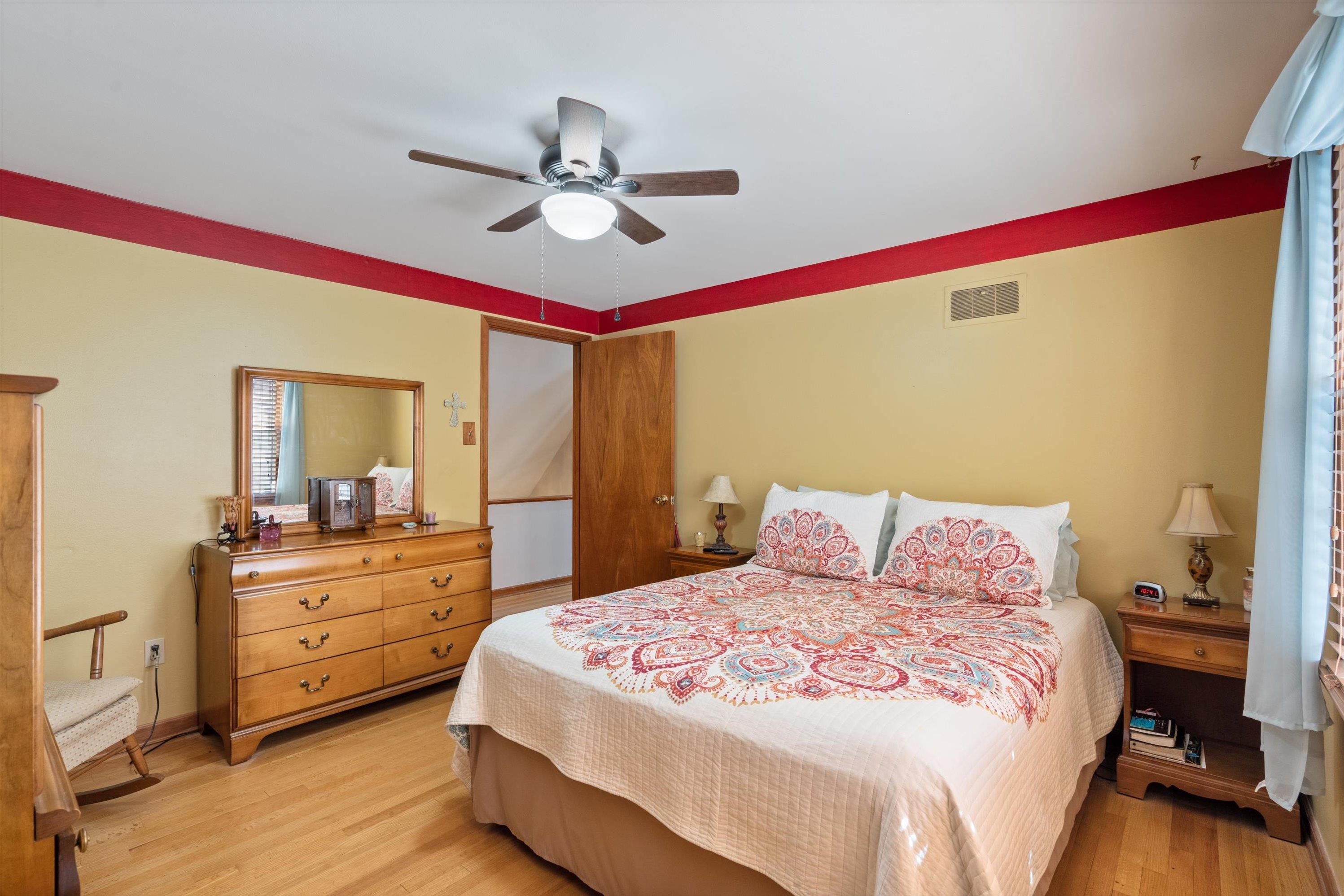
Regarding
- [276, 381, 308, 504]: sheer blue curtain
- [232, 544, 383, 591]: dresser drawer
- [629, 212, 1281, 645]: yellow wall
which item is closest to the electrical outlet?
[232, 544, 383, 591]: dresser drawer

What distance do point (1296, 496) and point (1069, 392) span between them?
1070 millimetres

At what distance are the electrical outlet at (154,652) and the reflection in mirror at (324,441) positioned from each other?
68cm

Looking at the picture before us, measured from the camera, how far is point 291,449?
3.21 metres

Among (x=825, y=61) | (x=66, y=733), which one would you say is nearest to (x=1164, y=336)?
(x=825, y=61)

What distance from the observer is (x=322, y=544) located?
2898 millimetres

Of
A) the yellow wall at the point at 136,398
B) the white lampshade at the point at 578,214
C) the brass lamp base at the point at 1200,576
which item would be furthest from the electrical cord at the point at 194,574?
the brass lamp base at the point at 1200,576

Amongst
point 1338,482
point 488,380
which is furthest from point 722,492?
point 1338,482

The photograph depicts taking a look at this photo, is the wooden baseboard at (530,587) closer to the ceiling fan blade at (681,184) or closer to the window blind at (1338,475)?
the ceiling fan blade at (681,184)

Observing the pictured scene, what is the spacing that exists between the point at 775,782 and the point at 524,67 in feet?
6.54

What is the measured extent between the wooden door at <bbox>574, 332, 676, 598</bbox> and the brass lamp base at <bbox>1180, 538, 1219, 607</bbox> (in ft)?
8.81

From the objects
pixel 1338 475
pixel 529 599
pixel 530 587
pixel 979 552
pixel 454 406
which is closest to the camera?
pixel 1338 475

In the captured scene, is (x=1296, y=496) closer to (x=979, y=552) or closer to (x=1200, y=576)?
(x=1200, y=576)

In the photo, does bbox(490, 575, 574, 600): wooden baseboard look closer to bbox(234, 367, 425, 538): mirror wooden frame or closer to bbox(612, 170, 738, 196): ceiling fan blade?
bbox(234, 367, 425, 538): mirror wooden frame

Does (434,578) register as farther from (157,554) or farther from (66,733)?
(66,733)
